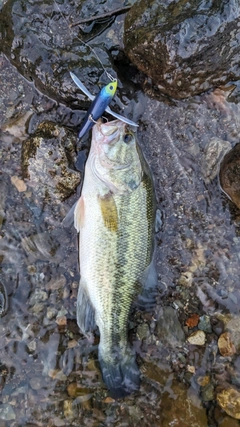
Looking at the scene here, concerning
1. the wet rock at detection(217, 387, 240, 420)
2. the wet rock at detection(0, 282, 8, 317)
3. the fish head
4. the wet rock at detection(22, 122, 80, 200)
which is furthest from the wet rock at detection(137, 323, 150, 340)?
the wet rock at detection(22, 122, 80, 200)

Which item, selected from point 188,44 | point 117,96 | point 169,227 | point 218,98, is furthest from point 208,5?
point 169,227

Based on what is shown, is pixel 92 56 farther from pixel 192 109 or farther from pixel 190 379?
pixel 190 379

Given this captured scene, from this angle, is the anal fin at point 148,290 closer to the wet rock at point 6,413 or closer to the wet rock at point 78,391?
the wet rock at point 78,391

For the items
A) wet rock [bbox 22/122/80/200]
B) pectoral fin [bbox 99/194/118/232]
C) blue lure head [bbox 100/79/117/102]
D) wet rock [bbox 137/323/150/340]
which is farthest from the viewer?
wet rock [bbox 137/323/150/340]

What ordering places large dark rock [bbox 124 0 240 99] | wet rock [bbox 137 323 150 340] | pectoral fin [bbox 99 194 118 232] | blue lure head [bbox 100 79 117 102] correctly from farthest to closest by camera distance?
wet rock [bbox 137 323 150 340] < large dark rock [bbox 124 0 240 99] < pectoral fin [bbox 99 194 118 232] < blue lure head [bbox 100 79 117 102]

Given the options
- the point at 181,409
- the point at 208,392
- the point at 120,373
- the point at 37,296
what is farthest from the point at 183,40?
the point at 181,409

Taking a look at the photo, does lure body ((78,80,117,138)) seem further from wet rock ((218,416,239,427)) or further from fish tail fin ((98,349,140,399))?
wet rock ((218,416,239,427))
